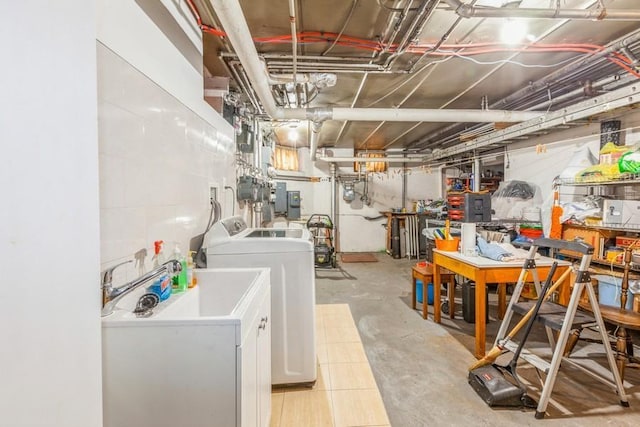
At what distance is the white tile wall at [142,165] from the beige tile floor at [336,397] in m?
1.29

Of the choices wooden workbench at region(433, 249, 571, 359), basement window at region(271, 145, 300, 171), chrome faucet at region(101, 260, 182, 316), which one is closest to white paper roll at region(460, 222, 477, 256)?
wooden workbench at region(433, 249, 571, 359)

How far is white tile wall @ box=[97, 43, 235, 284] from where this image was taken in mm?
1134

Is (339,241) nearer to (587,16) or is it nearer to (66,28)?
(587,16)

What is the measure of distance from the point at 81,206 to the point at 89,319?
32 cm

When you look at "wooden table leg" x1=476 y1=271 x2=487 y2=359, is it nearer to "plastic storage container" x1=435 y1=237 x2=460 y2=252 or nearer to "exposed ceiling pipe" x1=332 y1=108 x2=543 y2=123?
"plastic storage container" x1=435 y1=237 x2=460 y2=252

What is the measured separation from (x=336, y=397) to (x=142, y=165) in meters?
1.96

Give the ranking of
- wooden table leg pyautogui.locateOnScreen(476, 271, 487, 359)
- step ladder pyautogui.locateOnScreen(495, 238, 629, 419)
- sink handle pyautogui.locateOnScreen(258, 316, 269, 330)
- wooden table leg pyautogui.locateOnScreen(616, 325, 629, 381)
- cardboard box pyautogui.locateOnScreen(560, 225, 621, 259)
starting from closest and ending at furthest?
sink handle pyautogui.locateOnScreen(258, 316, 269, 330), step ladder pyautogui.locateOnScreen(495, 238, 629, 419), wooden table leg pyautogui.locateOnScreen(616, 325, 629, 381), wooden table leg pyautogui.locateOnScreen(476, 271, 487, 359), cardboard box pyautogui.locateOnScreen(560, 225, 621, 259)

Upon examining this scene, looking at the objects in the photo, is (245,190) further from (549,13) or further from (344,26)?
(549,13)

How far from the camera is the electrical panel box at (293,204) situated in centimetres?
639

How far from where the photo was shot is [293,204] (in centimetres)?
639

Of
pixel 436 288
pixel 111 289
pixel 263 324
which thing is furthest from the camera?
pixel 436 288

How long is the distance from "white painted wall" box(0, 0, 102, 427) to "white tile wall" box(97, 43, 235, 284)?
360mm

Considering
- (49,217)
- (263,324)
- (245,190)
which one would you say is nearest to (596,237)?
(263,324)

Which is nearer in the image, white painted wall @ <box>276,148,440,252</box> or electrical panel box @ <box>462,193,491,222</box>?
electrical panel box @ <box>462,193,491,222</box>
